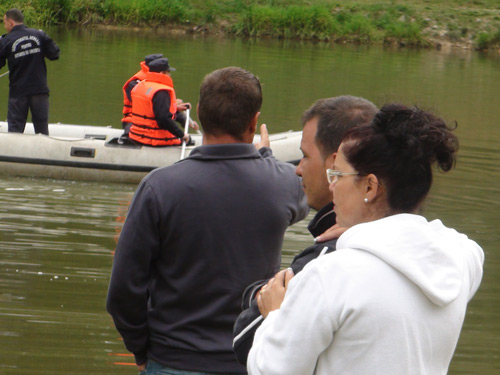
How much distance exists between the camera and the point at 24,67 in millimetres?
8797

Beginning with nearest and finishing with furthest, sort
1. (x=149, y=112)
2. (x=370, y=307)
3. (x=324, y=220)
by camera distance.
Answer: (x=370, y=307) < (x=324, y=220) < (x=149, y=112)

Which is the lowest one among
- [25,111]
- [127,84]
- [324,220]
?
[25,111]

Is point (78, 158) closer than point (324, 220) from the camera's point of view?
No

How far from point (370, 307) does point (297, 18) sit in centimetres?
2780

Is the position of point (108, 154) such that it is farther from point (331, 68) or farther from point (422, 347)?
point (331, 68)

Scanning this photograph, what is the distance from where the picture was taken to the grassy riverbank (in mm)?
27359

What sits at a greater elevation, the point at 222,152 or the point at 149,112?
the point at 222,152

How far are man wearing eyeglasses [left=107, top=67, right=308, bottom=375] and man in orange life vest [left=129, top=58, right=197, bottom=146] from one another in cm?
568

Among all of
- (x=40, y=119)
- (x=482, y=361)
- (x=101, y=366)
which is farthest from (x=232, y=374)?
(x=40, y=119)

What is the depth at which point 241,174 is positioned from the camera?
2371 millimetres

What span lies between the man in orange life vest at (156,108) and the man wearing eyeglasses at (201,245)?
5676 millimetres

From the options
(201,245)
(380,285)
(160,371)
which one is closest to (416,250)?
(380,285)

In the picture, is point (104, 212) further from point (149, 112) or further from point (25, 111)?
point (25, 111)

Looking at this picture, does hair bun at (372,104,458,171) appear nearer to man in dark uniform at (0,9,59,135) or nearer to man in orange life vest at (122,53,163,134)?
man in orange life vest at (122,53,163,134)
